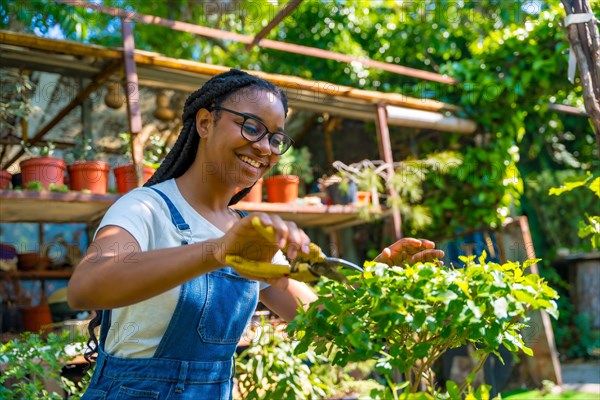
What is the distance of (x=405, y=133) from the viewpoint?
7.59 meters

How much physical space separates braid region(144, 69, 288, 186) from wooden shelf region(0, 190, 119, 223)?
3052 millimetres

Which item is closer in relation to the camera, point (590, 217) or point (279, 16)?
point (590, 217)

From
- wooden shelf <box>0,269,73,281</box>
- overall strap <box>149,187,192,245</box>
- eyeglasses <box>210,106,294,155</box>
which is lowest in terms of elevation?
overall strap <box>149,187,192,245</box>

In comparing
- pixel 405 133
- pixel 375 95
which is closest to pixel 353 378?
pixel 375 95

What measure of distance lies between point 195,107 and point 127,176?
11.0ft

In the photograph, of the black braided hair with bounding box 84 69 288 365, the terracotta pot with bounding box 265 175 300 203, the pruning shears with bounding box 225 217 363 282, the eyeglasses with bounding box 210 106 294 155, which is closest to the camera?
the pruning shears with bounding box 225 217 363 282

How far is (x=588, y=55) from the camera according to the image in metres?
2.48

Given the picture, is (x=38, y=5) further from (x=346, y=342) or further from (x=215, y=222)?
(x=346, y=342)

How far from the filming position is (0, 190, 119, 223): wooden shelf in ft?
15.5

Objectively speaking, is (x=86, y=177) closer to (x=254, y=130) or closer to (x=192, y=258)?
(x=254, y=130)

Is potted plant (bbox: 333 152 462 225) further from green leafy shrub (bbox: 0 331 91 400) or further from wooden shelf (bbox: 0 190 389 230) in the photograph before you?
green leafy shrub (bbox: 0 331 91 400)

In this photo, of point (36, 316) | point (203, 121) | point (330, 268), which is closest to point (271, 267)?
point (330, 268)

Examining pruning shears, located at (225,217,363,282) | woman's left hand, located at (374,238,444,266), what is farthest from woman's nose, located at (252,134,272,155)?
pruning shears, located at (225,217,363,282)

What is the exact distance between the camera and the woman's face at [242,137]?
71.8 inches
